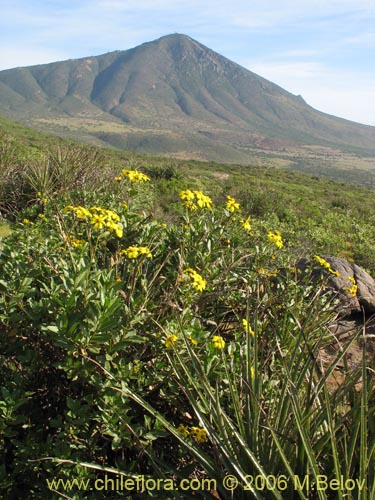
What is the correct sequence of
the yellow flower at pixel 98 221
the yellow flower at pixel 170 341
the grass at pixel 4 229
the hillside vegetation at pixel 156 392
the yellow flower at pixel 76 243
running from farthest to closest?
the grass at pixel 4 229 → the yellow flower at pixel 76 243 → the yellow flower at pixel 98 221 → the yellow flower at pixel 170 341 → the hillside vegetation at pixel 156 392

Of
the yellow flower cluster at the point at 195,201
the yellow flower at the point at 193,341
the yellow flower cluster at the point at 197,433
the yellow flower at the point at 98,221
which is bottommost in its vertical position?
the yellow flower cluster at the point at 197,433

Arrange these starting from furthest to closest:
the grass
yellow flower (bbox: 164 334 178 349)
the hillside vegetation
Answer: the grass → yellow flower (bbox: 164 334 178 349) → the hillside vegetation

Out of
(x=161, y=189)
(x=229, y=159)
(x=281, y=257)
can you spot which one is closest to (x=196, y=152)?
(x=229, y=159)

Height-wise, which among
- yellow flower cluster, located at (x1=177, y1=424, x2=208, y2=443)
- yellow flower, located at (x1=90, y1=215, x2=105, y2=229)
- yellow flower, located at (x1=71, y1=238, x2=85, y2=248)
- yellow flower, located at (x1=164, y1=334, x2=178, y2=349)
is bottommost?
yellow flower cluster, located at (x1=177, y1=424, x2=208, y2=443)

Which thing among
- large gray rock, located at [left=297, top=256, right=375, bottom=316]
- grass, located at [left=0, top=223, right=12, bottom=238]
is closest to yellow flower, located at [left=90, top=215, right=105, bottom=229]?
large gray rock, located at [left=297, top=256, right=375, bottom=316]

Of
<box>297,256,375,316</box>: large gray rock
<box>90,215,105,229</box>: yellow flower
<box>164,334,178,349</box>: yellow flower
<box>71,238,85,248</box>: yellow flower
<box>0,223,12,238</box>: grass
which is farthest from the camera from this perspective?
<box>0,223,12,238</box>: grass

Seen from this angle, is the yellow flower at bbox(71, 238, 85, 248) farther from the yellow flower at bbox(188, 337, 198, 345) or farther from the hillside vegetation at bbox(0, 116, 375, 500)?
the yellow flower at bbox(188, 337, 198, 345)

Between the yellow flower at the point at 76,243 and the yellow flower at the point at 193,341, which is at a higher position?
the yellow flower at the point at 76,243

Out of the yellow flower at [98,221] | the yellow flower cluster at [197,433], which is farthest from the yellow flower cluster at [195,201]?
the yellow flower cluster at [197,433]

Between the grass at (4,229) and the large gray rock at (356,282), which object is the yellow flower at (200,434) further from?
the grass at (4,229)

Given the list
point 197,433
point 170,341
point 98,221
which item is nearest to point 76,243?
point 98,221

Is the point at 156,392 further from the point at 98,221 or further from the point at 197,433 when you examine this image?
the point at 98,221

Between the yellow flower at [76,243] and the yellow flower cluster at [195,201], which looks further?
the yellow flower cluster at [195,201]

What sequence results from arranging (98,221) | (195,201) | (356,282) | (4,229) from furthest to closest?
(4,229), (356,282), (195,201), (98,221)
